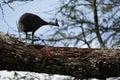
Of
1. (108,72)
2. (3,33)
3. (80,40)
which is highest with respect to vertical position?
(3,33)

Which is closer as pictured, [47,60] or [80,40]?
[47,60]

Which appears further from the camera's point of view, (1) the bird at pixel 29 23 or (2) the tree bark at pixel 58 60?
(1) the bird at pixel 29 23

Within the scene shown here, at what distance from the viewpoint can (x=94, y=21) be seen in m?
6.77

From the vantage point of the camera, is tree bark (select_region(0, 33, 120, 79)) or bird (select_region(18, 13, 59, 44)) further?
bird (select_region(18, 13, 59, 44))

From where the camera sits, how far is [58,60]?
10.3 feet

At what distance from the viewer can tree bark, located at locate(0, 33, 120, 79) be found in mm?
3006

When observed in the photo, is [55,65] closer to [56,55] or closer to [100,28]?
[56,55]

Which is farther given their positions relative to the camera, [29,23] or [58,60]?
[29,23]

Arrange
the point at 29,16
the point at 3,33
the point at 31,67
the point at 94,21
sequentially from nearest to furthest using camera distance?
the point at 31,67, the point at 3,33, the point at 29,16, the point at 94,21

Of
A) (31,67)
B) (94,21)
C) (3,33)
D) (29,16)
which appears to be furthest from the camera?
(94,21)

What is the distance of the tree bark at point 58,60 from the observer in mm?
3006

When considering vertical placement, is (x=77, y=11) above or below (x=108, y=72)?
below

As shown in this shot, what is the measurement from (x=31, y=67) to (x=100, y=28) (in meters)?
4.07

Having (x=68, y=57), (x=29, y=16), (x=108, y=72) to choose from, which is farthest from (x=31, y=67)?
(x=29, y=16)
